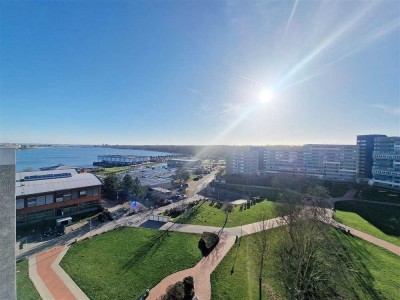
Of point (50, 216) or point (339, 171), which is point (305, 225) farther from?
point (339, 171)

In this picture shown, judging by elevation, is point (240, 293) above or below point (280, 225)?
below

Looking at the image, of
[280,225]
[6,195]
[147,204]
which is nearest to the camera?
[6,195]

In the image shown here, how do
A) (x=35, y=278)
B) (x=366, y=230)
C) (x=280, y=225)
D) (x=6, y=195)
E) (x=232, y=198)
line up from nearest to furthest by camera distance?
(x=6, y=195) < (x=35, y=278) < (x=280, y=225) < (x=366, y=230) < (x=232, y=198)

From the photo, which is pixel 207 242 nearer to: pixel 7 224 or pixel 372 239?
pixel 372 239

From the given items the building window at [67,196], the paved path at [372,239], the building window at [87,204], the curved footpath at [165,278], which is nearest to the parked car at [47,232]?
the curved footpath at [165,278]

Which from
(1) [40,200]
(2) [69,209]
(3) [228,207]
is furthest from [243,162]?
(1) [40,200]

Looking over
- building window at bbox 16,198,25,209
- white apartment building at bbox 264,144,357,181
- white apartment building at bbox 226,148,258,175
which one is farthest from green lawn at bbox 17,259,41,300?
white apartment building at bbox 264,144,357,181

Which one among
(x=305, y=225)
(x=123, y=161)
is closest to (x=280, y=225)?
(x=305, y=225)
